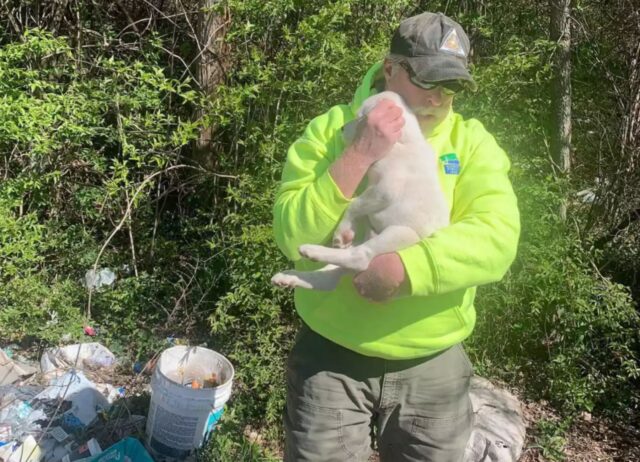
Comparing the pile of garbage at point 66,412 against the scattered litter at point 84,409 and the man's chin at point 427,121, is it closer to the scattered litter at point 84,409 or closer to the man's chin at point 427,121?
the scattered litter at point 84,409

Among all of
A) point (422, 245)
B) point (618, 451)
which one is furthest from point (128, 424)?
point (618, 451)

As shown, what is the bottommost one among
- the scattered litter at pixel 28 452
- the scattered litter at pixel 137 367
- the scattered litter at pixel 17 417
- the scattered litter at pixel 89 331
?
the scattered litter at pixel 137 367

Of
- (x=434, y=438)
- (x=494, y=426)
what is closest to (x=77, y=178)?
(x=494, y=426)

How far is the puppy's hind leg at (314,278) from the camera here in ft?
5.90

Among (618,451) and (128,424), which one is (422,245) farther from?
(618,451)

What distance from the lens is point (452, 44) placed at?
188 cm

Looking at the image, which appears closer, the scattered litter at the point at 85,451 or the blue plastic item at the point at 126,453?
the blue plastic item at the point at 126,453

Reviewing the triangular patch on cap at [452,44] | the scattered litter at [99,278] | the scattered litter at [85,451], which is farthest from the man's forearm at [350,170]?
the scattered litter at [99,278]

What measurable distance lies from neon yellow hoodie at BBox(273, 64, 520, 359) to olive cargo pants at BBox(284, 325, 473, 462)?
8 cm

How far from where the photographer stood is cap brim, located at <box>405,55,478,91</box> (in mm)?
1795

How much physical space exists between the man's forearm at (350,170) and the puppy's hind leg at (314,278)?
21 centimetres

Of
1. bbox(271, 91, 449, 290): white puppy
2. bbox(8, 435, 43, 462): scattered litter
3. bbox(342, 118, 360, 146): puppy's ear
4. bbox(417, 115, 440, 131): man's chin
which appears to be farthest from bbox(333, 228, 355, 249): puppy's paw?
bbox(8, 435, 43, 462): scattered litter

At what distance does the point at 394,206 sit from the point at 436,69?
0.39 metres

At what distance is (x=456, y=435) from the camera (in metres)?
2.04
